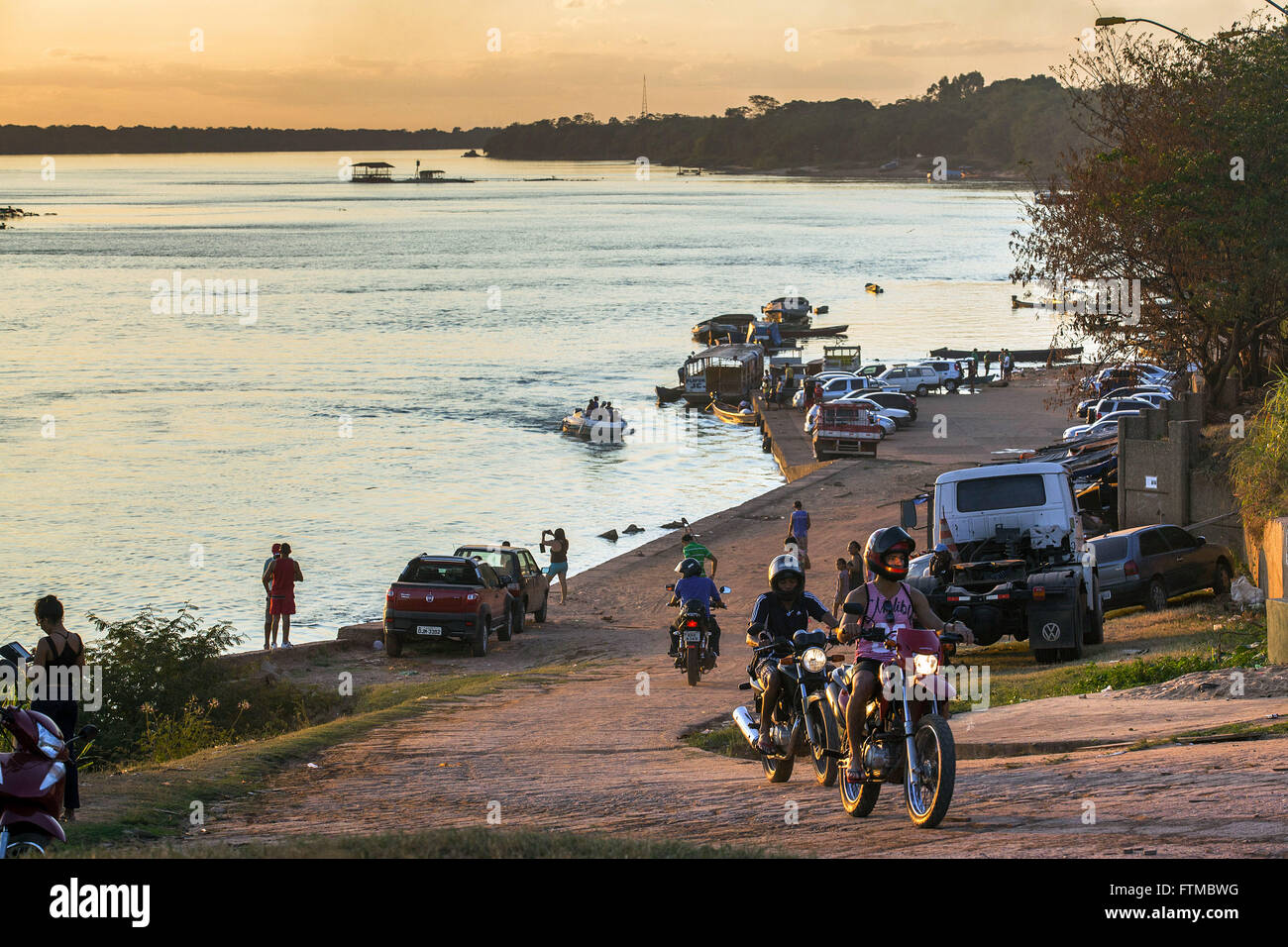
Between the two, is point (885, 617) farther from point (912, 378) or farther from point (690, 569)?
point (912, 378)

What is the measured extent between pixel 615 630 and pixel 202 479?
34.1 m

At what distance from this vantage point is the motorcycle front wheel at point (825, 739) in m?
9.33

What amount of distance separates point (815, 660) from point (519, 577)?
15.5 meters

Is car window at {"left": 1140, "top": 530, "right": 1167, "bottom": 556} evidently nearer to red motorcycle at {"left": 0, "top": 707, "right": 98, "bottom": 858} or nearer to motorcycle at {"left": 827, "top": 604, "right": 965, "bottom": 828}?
motorcycle at {"left": 827, "top": 604, "right": 965, "bottom": 828}

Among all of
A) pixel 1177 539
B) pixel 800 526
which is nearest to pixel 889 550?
pixel 1177 539

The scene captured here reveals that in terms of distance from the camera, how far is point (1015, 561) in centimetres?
1756

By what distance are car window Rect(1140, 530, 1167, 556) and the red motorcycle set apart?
16996mm

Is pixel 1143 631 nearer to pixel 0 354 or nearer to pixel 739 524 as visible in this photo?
pixel 739 524

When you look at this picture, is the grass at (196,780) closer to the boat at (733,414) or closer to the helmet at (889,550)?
the helmet at (889,550)

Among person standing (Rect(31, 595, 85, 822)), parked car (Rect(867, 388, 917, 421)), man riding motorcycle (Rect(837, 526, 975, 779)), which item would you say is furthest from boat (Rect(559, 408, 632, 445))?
man riding motorcycle (Rect(837, 526, 975, 779))

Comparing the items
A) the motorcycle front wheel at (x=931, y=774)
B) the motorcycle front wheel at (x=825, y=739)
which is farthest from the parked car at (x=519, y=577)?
the motorcycle front wheel at (x=931, y=774)

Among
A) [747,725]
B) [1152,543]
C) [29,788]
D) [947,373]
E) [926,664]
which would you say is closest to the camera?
[29,788]

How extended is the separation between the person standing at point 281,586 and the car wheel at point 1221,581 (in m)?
14.1
